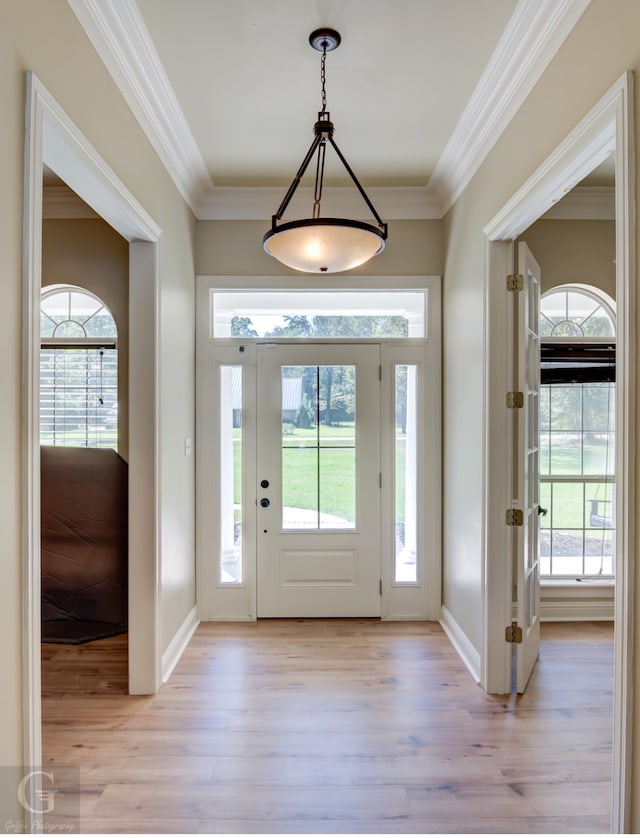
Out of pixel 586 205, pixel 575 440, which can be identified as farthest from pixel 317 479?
pixel 586 205

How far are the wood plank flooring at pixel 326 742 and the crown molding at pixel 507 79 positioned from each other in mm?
2833

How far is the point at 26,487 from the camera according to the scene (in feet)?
4.46

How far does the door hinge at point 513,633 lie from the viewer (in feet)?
8.52

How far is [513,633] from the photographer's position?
261 centimetres

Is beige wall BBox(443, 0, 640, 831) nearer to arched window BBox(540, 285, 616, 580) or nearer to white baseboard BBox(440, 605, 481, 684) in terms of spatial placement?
white baseboard BBox(440, 605, 481, 684)

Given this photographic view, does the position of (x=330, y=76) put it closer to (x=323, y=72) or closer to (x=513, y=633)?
(x=323, y=72)

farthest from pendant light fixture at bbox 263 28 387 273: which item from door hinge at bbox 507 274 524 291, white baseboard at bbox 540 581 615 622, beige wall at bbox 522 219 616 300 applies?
white baseboard at bbox 540 581 615 622

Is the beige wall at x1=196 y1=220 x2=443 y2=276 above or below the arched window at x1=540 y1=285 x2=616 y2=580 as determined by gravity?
above

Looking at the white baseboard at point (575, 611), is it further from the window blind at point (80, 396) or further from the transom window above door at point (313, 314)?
the window blind at point (80, 396)

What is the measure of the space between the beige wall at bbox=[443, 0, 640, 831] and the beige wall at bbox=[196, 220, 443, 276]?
7.2 inches

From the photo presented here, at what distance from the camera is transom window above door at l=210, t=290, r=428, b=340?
3.58 meters

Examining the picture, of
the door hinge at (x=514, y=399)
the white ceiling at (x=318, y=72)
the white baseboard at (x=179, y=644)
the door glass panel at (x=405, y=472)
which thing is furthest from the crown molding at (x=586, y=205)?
the white baseboard at (x=179, y=644)

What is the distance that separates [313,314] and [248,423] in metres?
0.92

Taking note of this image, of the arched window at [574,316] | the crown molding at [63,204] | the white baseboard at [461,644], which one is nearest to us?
the white baseboard at [461,644]
